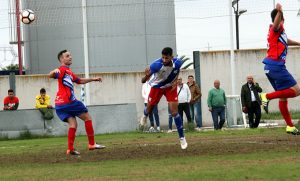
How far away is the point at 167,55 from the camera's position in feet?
47.0

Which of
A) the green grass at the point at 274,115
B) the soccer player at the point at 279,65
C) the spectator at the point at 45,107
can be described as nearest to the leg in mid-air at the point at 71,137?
the soccer player at the point at 279,65

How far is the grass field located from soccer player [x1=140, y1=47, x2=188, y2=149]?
0.81 m

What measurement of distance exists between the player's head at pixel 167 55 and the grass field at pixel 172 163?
5.70 ft

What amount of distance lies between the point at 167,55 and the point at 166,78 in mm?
613

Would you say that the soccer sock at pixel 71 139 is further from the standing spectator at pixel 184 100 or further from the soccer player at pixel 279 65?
the standing spectator at pixel 184 100

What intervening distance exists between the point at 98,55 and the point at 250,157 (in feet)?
85.9

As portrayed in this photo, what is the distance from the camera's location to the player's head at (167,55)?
47.0 feet

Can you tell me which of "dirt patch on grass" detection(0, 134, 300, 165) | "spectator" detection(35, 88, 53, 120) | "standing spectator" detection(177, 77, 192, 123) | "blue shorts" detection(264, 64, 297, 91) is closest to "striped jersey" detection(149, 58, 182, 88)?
"dirt patch on grass" detection(0, 134, 300, 165)

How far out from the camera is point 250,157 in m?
12.0

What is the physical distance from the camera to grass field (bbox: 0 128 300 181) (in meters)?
10.0

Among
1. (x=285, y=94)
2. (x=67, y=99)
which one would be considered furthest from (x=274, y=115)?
(x=67, y=99)

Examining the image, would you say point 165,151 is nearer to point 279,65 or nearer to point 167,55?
point 167,55

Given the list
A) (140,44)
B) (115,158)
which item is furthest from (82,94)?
(115,158)

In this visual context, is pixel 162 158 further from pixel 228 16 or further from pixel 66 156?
pixel 228 16
